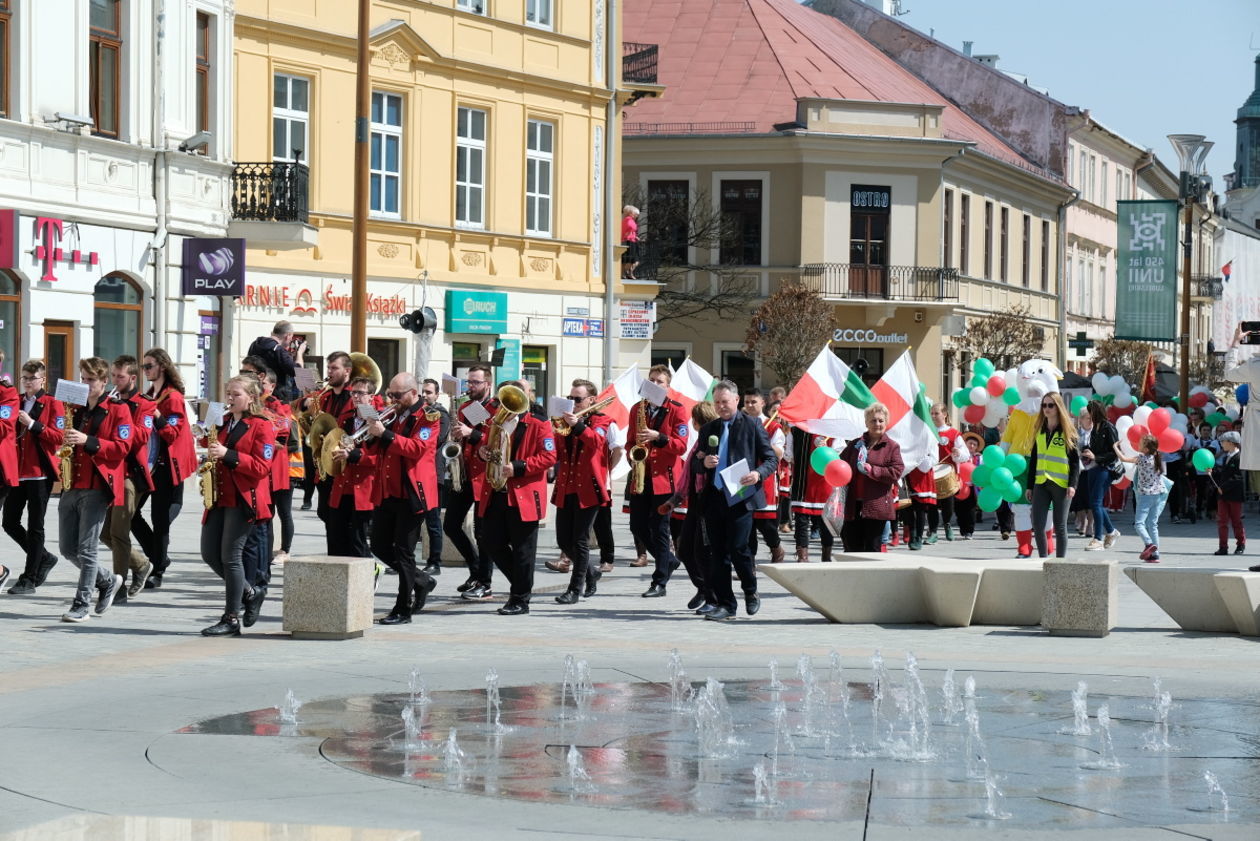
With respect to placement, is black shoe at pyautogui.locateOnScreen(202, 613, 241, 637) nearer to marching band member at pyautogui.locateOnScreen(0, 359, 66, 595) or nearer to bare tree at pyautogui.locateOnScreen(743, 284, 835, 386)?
marching band member at pyautogui.locateOnScreen(0, 359, 66, 595)

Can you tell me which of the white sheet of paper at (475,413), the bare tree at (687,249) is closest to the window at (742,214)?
the bare tree at (687,249)

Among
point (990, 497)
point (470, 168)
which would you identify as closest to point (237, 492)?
point (990, 497)

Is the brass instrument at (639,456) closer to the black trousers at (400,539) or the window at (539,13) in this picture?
the black trousers at (400,539)

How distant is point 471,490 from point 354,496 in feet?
8.59

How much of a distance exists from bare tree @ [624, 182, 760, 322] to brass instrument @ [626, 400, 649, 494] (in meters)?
33.7

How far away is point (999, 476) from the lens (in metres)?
21.5

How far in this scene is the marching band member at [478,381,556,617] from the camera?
15.0 m

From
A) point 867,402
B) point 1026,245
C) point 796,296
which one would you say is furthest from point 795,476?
point 1026,245

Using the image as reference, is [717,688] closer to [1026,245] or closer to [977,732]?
[977,732]

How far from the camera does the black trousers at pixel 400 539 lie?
13.9m

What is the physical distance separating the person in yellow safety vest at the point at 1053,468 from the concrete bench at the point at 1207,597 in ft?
12.7

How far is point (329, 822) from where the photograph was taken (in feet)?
24.0

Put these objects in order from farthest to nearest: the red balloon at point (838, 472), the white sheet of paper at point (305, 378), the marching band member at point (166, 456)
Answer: the red balloon at point (838, 472) → the white sheet of paper at point (305, 378) → the marching band member at point (166, 456)

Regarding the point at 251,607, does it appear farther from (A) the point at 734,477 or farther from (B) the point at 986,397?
(B) the point at 986,397
